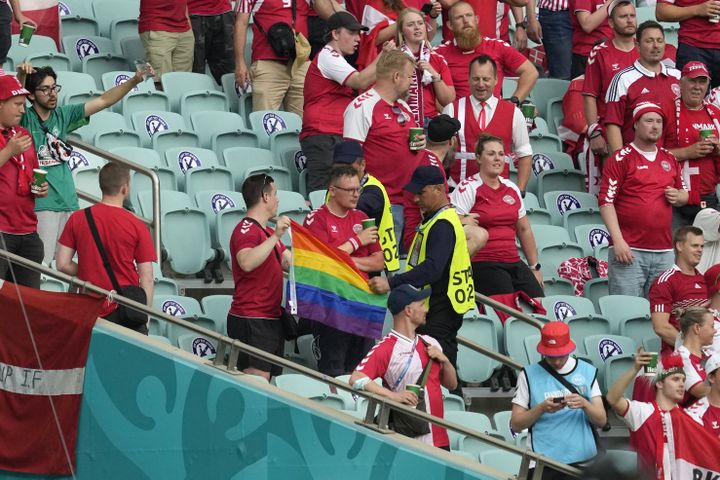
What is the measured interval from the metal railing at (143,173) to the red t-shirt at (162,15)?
1.99 m

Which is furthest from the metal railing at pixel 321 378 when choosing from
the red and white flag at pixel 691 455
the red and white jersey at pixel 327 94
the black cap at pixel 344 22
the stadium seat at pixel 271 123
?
the stadium seat at pixel 271 123

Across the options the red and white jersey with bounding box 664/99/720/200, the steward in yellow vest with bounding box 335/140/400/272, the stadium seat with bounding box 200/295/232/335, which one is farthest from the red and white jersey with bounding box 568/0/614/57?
the stadium seat with bounding box 200/295/232/335

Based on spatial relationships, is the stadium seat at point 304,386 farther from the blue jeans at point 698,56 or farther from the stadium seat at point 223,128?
the blue jeans at point 698,56

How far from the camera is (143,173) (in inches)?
456

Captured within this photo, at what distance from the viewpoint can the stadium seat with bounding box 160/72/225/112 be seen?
13781mm

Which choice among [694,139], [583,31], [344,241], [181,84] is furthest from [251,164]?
[583,31]

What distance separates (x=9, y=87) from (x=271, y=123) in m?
3.37

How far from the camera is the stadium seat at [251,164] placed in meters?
12.8

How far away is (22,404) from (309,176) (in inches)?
138

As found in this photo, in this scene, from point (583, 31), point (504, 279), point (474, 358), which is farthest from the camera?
point (583, 31)

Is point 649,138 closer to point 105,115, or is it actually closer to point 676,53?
point 676,53

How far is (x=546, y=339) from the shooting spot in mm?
9531

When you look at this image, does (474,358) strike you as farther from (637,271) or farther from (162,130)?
(162,130)

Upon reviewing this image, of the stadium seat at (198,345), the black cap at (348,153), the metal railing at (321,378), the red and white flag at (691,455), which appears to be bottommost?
the red and white flag at (691,455)
